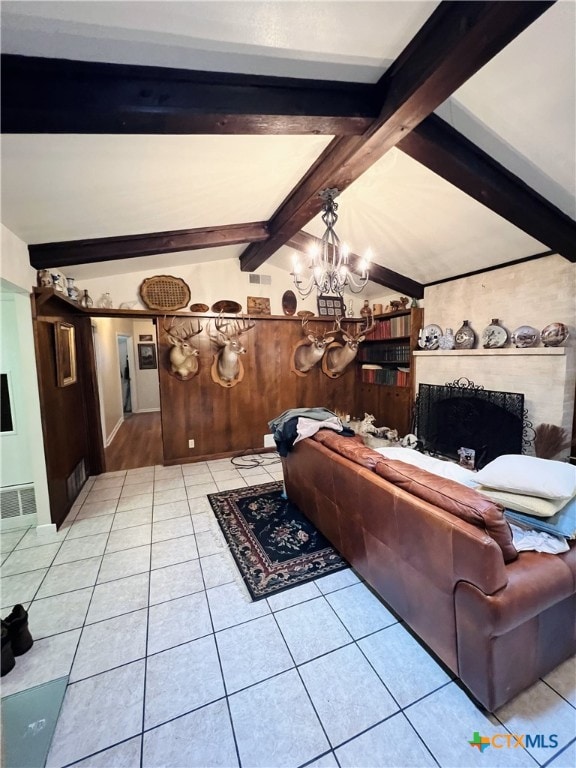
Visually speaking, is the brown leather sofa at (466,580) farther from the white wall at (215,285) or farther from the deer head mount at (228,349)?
the white wall at (215,285)

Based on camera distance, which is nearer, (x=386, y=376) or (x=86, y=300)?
(x=86, y=300)

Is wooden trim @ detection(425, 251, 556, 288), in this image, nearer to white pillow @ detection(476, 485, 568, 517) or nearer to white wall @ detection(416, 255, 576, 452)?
white wall @ detection(416, 255, 576, 452)

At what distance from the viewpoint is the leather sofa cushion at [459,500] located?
4.17 feet

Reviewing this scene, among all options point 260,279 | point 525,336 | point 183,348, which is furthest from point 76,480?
point 525,336

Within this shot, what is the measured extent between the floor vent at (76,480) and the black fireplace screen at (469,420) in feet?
14.8

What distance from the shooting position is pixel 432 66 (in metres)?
1.32

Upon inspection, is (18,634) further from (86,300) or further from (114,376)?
(114,376)

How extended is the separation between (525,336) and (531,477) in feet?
7.61

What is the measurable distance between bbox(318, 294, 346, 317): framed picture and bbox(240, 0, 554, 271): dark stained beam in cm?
297

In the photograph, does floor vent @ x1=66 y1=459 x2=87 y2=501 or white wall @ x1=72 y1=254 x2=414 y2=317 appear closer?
floor vent @ x1=66 y1=459 x2=87 y2=501

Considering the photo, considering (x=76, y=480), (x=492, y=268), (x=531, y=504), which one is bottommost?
(x=76, y=480)

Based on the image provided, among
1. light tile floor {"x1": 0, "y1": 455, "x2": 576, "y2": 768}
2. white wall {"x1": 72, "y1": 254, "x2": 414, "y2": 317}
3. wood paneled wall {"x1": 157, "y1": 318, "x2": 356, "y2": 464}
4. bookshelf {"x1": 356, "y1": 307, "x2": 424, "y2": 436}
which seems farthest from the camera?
bookshelf {"x1": 356, "y1": 307, "x2": 424, "y2": 436}

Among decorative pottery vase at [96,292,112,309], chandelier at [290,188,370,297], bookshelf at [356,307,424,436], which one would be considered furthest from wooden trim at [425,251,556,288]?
decorative pottery vase at [96,292,112,309]

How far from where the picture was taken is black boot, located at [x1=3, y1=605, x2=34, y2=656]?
167 cm
